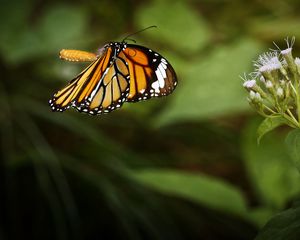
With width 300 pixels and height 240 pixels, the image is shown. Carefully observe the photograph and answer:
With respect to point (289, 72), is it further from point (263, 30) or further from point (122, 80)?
point (263, 30)

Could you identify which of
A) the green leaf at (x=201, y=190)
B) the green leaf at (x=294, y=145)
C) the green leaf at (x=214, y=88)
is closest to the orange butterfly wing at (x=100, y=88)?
the green leaf at (x=294, y=145)

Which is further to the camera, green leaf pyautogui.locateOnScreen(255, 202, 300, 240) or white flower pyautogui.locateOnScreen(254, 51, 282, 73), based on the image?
white flower pyautogui.locateOnScreen(254, 51, 282, 73)

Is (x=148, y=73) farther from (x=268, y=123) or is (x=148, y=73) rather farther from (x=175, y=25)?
(x=175, y=25)

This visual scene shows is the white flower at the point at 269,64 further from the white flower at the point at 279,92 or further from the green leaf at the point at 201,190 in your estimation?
the green leaf at the point at 201,190

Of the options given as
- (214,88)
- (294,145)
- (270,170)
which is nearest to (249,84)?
(294,145)

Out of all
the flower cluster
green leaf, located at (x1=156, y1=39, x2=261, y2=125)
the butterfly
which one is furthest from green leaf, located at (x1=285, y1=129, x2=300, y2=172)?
green leaf, located at (x1=156, y1=39, x2=261, y2=125)

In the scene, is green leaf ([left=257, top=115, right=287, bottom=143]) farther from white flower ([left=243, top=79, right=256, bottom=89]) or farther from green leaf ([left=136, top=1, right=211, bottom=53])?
green leaf ([left=136, top=1, right=211, bottom=53])
